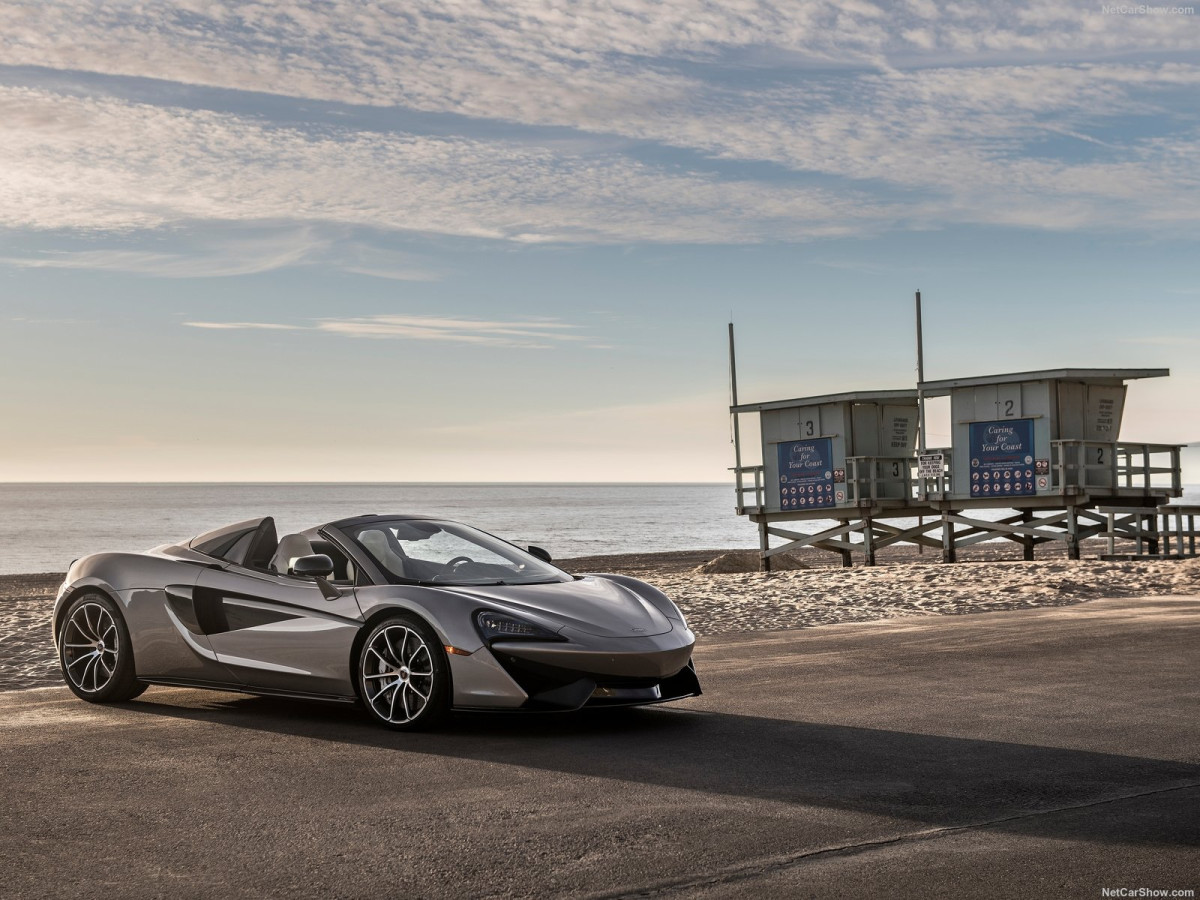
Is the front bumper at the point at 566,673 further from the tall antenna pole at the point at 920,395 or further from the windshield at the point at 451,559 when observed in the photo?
the tall antenna pole at the point at 920,395

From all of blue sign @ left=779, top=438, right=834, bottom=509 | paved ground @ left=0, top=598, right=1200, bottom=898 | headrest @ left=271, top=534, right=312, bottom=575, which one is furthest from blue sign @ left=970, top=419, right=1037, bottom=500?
headrest @ left=271, top=534, right=312, bottom=575

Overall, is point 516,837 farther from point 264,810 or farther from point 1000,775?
point 1000,775

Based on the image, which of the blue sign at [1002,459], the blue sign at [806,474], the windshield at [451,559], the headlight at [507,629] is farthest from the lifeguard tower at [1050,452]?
the headlight at [507,629]

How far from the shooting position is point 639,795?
20.4 ft

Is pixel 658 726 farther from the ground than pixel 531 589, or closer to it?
closer to it

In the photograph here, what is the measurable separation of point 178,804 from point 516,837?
5.79 ft

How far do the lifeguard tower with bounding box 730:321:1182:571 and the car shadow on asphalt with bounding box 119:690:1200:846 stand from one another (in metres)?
22.4

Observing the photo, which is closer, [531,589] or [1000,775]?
[1000,775]

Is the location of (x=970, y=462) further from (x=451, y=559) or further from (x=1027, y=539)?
(x=451, y=559)

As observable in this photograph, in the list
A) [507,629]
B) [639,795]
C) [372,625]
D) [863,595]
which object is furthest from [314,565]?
[863,595]

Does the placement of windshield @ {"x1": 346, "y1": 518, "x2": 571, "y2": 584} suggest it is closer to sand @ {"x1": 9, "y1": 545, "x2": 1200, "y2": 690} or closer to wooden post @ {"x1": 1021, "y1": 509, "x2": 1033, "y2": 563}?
sand @ {"x1": 9, "y1": 545, "x2": 1200, "y2": 690}

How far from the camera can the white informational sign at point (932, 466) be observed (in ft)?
101

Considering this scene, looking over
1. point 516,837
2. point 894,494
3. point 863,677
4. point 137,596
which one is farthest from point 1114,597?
point 516,837

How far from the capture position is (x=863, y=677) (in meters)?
10.5
